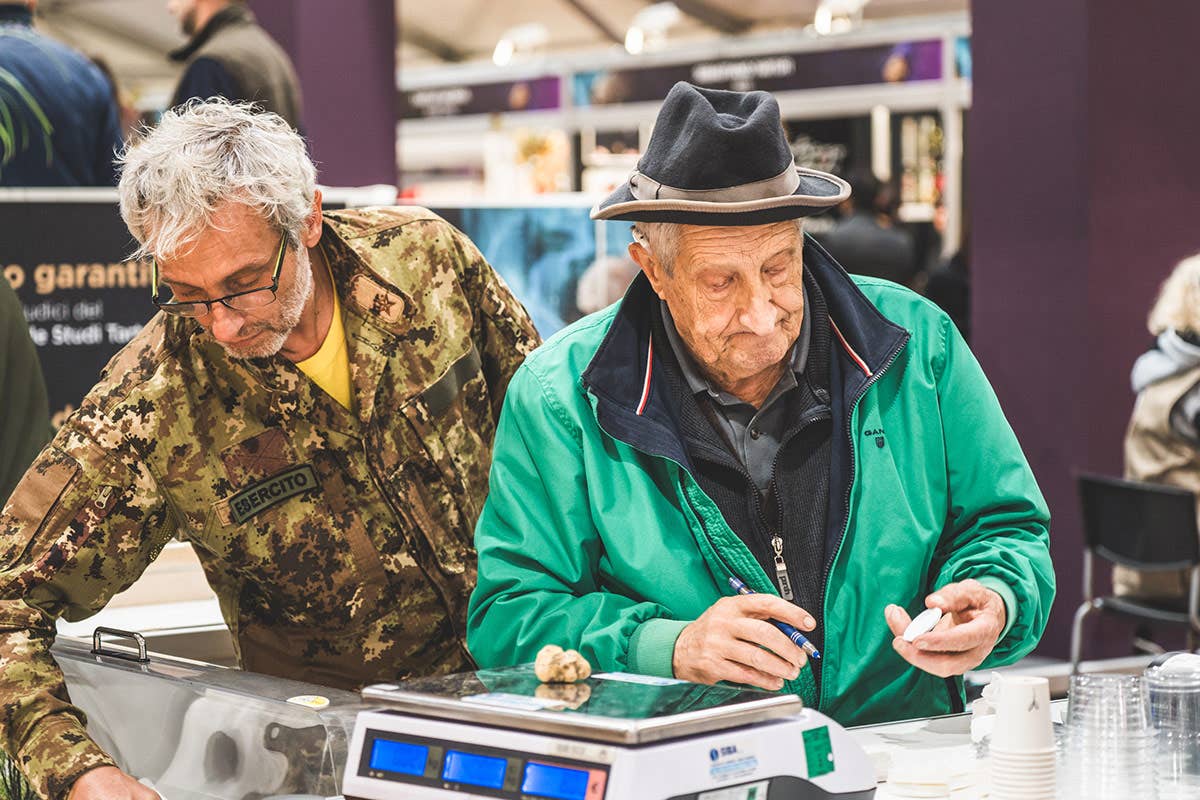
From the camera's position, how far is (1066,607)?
716 cm

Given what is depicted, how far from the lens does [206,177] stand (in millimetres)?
2402

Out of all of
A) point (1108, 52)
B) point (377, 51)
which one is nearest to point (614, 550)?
point (1108, 52)

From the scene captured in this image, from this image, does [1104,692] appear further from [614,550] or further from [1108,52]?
[1108,52]

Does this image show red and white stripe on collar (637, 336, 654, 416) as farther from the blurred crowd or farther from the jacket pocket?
the blurred crowd

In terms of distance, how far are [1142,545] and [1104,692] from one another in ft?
14.4

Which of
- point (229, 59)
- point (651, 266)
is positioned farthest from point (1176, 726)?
point (229, 59)

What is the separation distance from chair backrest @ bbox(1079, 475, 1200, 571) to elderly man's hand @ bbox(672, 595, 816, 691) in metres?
4.12

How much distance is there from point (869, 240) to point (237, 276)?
7.08 m

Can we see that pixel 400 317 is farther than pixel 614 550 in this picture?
Yes

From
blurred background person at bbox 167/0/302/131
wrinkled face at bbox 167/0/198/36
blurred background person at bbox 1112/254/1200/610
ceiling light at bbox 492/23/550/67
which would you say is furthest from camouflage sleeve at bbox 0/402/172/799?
ceiling light at bbox 492/23/550/67

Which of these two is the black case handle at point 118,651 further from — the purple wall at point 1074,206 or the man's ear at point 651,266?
the purple wall at point 1074,206

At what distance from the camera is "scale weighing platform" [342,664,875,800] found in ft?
4.55

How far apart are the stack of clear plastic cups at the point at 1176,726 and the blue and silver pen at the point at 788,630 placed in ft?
1.23

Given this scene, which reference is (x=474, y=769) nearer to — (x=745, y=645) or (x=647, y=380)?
(x=745, y=645)
